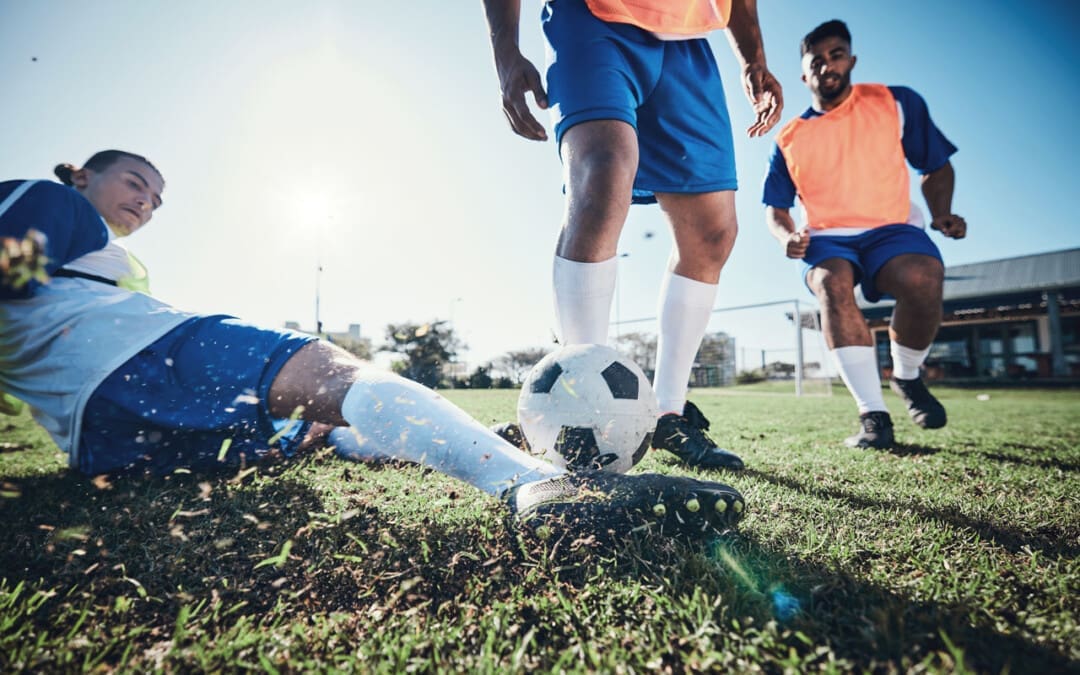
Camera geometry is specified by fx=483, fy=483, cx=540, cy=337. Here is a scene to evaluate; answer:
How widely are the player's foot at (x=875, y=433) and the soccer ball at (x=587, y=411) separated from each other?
2046mm

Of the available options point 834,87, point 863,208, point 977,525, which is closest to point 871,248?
point 863,208

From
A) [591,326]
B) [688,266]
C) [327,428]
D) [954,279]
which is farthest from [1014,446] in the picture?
[954,279]

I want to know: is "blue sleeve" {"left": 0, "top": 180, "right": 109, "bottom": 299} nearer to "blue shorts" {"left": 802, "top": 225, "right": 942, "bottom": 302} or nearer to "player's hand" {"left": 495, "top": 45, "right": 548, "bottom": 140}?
"player's hand" {"left": 495, "top": 45, "right": 548, "bottom": 140}

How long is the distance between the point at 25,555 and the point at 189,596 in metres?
0.62

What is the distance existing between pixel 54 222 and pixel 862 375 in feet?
13.9

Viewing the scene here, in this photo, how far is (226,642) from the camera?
0.83 meters

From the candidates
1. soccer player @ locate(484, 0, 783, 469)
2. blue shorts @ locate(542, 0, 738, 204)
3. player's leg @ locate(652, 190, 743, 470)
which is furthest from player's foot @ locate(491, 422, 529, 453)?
blue shorts @ locate(542, 0, 738, 204)

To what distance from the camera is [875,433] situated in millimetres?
2969

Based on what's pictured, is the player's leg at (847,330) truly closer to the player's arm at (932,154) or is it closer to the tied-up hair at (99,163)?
the player's arm at (932,154)

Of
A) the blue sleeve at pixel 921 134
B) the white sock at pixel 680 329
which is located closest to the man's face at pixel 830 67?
the blue sleeve at pixel 921 134

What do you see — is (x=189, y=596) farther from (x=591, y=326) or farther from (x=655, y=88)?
(x=655, y=88)

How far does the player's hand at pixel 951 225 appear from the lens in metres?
3.41

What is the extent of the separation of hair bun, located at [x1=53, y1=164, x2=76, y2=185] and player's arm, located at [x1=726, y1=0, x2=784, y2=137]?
3686 mm

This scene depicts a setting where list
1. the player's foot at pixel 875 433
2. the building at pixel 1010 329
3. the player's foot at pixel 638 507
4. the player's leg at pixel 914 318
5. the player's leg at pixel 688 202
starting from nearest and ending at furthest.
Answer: the player's foot at pixel 638 507
the player's leg at pixel 688 202
the player's foot at pixel 875 433
the player's leg at pixel 914 318
the building at pixel 1010 329
